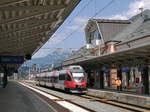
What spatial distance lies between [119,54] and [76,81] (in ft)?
37.9

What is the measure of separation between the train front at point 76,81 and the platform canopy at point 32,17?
23.3 ft

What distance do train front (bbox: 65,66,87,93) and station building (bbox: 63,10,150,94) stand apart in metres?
1.51

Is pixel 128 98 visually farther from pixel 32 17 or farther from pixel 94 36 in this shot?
pixel 94 36

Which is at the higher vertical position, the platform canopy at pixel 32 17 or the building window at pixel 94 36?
the building window at pixel 94 36

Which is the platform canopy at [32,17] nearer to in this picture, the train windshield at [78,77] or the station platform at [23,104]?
the station platform at [23,104]

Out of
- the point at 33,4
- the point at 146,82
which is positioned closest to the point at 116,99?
the point at 146,82

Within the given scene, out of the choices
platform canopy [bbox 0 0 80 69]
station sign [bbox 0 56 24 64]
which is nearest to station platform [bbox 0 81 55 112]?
platform canopy [bbox 0 0 80 69]

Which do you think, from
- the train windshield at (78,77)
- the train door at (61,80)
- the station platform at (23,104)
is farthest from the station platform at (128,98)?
the train door at (61,80)

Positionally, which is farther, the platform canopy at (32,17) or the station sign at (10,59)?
the station sign at (10,59)

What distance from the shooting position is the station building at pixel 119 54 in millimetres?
26906

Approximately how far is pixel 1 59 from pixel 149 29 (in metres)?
16.4

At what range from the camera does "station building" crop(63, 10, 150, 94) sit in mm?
26906

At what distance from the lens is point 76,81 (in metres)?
36.5

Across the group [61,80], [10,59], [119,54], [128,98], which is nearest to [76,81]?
[61,80]
